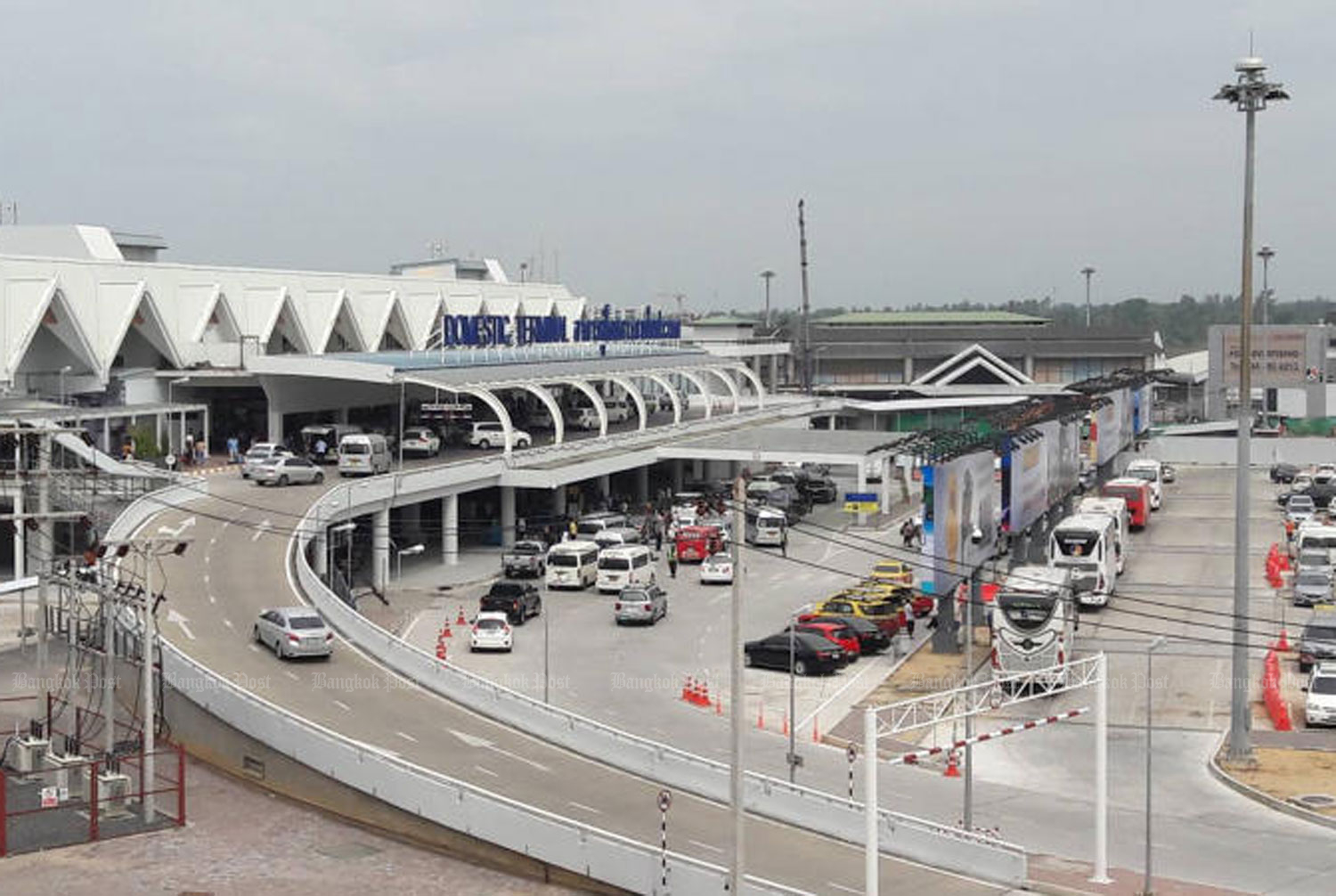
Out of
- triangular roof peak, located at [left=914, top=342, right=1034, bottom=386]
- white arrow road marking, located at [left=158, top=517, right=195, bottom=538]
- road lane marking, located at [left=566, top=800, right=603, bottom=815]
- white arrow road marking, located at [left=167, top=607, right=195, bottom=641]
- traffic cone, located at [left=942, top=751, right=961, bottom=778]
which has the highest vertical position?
triangular roof peak, located at [left=914, top=342, right=1034, bottom=386]

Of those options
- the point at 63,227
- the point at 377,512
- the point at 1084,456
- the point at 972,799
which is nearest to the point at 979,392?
the point at 1084,456

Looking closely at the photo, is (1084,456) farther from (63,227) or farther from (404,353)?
(63,227)

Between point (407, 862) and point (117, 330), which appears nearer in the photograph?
point (407, 862)

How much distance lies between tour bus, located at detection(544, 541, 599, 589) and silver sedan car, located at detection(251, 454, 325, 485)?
802 cm

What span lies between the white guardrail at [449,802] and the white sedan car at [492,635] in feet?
29.2

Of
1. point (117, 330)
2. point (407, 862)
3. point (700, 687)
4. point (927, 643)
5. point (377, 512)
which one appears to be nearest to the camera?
point (407, 862)

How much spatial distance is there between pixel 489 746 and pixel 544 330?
165ft

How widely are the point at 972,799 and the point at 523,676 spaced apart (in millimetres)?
12035

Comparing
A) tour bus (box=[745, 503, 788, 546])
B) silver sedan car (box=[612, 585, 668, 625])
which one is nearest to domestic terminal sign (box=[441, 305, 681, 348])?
tour bus (box=[745, 503, 788, 546])

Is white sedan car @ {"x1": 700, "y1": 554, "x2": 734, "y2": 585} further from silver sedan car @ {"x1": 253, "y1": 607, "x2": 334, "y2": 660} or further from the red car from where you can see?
silver sedan car @ {"x1": 253, "y1": 607, "x2": 334, "y2": 660}

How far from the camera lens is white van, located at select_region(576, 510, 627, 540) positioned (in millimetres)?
54500

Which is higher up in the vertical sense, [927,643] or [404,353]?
[404,353]

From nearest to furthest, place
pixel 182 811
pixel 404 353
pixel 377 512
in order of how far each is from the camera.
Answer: pixel 182 811
pixel 377 512
pixel 404 353

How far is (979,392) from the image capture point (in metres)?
106
